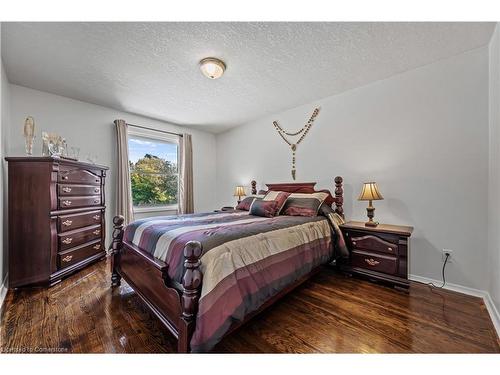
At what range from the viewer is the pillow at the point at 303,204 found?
2.67m

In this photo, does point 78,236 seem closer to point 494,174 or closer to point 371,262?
point 371,262

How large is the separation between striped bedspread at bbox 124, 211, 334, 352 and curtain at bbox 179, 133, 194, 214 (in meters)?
2.23

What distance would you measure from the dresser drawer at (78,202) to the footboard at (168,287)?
0.98 m

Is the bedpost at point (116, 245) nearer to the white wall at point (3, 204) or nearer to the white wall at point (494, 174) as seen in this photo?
the white wall at point (3, 204)

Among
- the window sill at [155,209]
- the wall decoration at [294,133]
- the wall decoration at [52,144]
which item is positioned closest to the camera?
the wall decoration at [52,144]

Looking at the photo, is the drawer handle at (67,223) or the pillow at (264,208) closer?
the drawer handle at (67,223)

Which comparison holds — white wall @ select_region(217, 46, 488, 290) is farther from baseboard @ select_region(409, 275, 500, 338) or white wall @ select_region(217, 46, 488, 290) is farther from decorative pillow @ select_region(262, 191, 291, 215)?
decorative pillow @ select_region(262, 191, 291, 215)

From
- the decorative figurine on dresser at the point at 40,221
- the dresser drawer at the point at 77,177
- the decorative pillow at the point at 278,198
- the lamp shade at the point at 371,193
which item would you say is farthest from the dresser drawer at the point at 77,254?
the lamp shade at the point at 371,193

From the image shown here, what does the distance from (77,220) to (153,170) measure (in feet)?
5.66

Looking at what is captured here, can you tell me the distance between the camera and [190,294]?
1.19 metres

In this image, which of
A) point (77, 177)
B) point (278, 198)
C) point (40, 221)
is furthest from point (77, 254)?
point (278, 198)

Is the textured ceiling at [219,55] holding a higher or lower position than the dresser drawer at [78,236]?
higher
